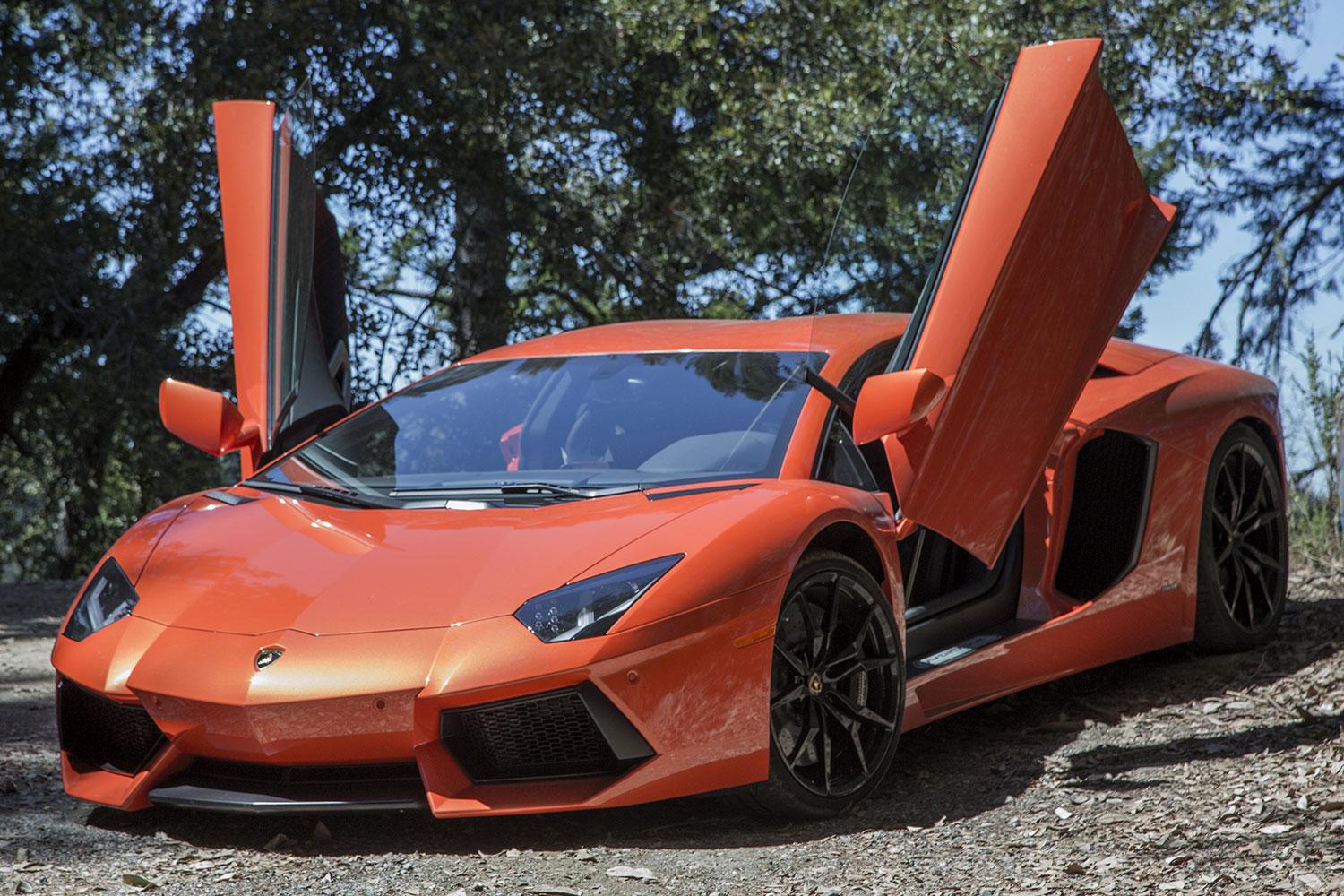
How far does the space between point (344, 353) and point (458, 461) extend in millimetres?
1164

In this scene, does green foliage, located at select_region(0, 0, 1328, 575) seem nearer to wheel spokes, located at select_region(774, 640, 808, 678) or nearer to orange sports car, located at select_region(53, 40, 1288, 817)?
orange sports car, located at select_region(53, 40, 1288, 817)

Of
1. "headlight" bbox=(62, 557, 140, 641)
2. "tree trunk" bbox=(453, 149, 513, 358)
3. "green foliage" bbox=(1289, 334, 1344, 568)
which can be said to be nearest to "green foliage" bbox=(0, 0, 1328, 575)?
"tree trunk" bbox=(453, 149, 513, 358)

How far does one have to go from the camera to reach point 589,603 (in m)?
3.19

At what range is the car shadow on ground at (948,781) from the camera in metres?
3.38

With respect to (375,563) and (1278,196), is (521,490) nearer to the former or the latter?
(375,563)

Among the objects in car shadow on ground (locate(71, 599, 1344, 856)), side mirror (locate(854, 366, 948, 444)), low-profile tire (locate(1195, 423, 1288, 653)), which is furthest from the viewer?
low-profile tire (locate(1195, 423, 1288, 653))

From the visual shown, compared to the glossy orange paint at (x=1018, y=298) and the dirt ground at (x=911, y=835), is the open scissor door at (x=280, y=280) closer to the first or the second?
the dirt ground at (x=911, y=835)

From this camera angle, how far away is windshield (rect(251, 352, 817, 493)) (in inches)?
155

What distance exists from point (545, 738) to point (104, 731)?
1144 mm

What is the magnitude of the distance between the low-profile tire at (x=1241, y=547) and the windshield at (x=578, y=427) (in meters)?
1.93

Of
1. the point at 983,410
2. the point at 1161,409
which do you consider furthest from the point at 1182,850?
the point at 1161,409

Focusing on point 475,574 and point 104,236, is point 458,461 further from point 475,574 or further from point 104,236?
point 104,236

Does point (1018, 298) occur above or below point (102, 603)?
above

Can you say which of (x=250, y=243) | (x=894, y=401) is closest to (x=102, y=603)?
(x=250, y=243)
